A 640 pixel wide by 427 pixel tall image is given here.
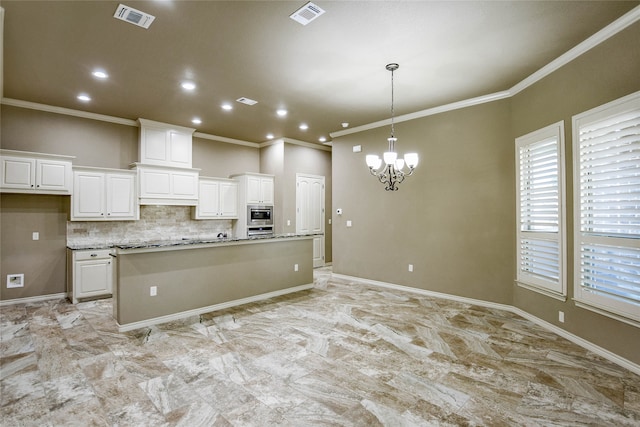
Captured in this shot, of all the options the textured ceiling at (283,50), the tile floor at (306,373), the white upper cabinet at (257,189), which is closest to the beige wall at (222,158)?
the white upper cabinet at (257,189)

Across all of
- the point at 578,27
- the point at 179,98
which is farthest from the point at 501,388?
the point at 179,98

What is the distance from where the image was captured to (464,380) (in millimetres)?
2672

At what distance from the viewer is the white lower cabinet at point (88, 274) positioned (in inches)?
192

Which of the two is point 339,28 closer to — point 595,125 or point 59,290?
point 595,125

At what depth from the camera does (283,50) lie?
3350 millimetres

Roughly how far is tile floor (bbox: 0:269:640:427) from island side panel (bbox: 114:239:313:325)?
31 cm

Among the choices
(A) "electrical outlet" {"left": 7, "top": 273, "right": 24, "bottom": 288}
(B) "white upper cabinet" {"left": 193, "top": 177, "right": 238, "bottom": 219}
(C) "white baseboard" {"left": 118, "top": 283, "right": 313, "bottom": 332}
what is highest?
(B) "white upper cabinet" {"left": 193, "top": 177, "right": 238, "bottom": 219}

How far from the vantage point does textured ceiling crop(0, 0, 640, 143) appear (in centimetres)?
269

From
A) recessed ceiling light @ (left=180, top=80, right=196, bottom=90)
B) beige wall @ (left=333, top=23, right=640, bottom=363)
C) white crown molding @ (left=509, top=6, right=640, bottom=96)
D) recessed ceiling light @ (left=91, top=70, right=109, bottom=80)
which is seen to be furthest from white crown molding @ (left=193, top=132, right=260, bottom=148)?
white crown molding @ (left=509, top=6, right=640, bottom=96)

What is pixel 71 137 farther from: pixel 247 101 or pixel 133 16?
pixel 133 16

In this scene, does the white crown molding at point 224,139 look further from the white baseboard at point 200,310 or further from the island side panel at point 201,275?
the white baseboard at point 200,310

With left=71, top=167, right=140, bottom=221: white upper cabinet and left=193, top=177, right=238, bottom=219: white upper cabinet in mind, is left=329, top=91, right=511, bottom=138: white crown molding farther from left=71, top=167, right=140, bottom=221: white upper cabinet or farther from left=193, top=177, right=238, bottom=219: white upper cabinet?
left=71, top=167, right=140, bottom=221: white upper cabinet

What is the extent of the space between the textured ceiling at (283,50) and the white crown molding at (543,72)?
0.28ft

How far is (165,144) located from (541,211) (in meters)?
6.10
